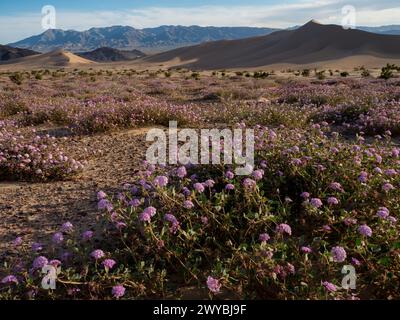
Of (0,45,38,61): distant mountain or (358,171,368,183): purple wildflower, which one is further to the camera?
(0,45,38,61): distant mountain

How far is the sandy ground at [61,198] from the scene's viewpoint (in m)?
4.54

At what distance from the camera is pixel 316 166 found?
15.2ft

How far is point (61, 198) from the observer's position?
5.37 metres

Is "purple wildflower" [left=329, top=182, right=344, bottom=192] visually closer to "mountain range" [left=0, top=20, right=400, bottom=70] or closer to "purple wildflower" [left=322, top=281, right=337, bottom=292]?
"purple wildflower" [left=322, top=281, right=337, bottom=292]

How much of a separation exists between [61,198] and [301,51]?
85630 mm

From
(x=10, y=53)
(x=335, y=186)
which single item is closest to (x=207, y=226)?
(x=335, y=186)

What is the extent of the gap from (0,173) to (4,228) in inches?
74.2

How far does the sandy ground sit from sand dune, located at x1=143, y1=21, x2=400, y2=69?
5710 cm

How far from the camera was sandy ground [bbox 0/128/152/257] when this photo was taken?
4.54 metres

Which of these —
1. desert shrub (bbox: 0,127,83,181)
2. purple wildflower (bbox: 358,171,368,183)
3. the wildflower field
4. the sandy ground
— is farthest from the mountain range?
purple wildflower (bbox: 358,171,368,183)
